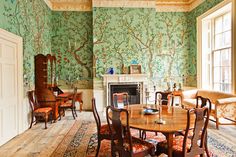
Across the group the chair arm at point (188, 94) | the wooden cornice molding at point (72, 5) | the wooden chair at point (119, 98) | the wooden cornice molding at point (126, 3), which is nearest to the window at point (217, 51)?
the chair arm at point (188, 94)

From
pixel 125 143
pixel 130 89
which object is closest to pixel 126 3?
pixel 130 89

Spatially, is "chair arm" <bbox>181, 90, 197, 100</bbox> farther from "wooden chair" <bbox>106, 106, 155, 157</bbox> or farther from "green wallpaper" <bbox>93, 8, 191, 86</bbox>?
"wooden chair" <bbox>106, 106, 155, 157</bbox>

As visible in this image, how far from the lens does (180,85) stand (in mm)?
7641

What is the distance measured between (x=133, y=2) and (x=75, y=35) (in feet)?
7.64

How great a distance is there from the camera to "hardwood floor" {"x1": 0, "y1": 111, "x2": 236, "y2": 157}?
358 centimetres

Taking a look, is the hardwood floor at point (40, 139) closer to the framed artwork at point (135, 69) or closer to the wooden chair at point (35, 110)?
the wooden chair at point (35, 110)

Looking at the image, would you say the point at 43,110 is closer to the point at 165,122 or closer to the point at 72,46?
the point at 72,46

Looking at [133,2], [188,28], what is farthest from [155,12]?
[188,28]

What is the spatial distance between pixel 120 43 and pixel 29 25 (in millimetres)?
3032

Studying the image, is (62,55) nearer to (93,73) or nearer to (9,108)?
(93,73)

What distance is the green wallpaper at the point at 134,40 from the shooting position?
7.31m

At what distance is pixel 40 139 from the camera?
14.1 ft

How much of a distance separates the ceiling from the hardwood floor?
4.07 meters

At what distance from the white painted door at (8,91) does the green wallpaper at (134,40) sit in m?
3.12
